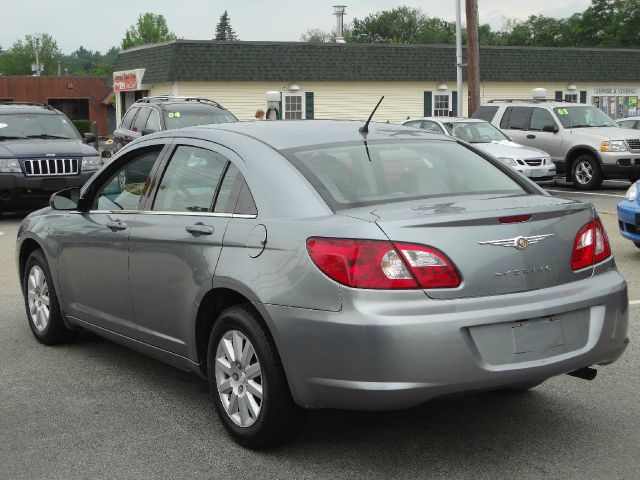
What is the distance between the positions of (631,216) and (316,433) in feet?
20.2

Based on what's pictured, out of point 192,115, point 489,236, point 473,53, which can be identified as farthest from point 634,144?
point 489,236

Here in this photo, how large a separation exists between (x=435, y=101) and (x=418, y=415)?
3622cm

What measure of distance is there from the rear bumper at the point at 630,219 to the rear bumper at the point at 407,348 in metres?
5.99

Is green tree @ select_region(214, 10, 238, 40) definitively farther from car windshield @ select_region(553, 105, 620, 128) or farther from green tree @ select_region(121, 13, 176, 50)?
car windshield @ select_region(553, 105, 620, 128)

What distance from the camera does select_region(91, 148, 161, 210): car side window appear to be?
5660mm

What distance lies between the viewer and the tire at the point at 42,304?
6.68 meters

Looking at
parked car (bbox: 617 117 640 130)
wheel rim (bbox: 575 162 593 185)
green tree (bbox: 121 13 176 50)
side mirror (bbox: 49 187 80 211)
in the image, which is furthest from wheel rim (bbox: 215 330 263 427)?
green tree (bbox: 121 13 176 50)

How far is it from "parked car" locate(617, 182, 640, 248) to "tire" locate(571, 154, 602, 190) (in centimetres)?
1027

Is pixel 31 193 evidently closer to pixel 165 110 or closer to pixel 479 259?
pixel 165 110

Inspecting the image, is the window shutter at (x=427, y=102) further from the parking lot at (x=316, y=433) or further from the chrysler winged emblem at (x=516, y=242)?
the chrysler winged emblem at (x=516, y=242)

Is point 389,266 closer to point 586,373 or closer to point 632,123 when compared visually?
point 586,373

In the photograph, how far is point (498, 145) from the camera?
758 inches

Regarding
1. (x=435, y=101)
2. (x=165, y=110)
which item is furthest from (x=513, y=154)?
(x=435, y=101)

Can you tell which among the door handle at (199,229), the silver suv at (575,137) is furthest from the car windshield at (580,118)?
the door handle at (199,229)
